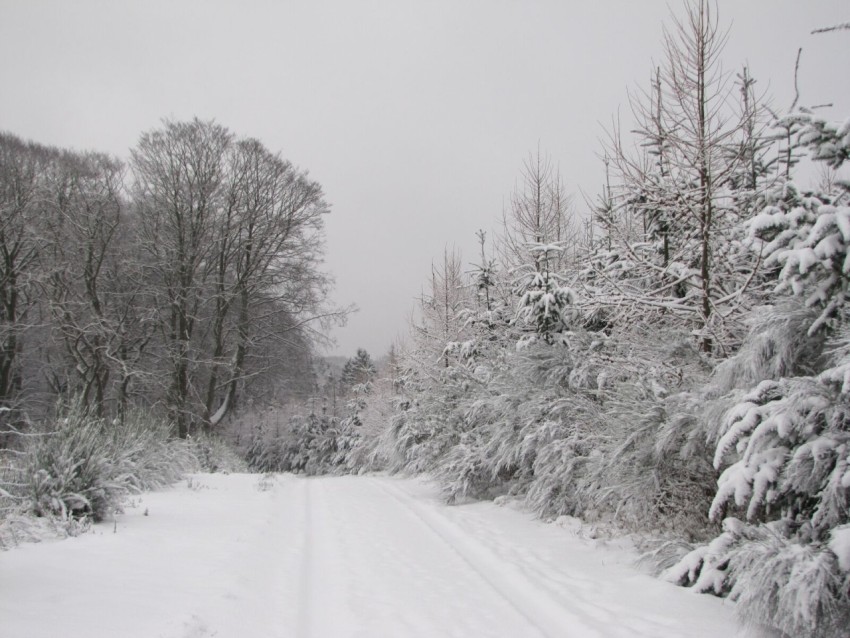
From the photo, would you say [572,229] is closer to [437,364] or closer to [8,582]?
[437,364]

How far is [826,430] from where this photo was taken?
340 centimetres

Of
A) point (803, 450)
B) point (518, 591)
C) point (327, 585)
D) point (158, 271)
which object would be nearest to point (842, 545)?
point (803, 450)

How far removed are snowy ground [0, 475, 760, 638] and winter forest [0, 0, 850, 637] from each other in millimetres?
508

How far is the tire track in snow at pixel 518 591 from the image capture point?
3906mm

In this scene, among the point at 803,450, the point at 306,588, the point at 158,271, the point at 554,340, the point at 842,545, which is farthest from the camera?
the point at 158,271

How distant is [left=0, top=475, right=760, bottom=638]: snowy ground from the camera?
364 centimetres

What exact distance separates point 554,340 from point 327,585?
557 cm

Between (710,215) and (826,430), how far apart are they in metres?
3.41

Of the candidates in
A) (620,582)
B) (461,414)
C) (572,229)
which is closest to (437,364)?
(461,414)

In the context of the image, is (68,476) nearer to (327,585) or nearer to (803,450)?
(327,585)

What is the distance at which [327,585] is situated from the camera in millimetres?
4836

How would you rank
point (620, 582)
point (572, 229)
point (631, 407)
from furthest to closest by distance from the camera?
1. point (572, 229)
2. point (631, 407)
3. point (620, 582)

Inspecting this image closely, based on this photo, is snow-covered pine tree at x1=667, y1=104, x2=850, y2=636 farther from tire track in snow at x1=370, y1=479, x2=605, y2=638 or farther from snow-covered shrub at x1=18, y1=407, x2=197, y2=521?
snow-covered shrub at x1=18, y1=407, x2=197, y2=521

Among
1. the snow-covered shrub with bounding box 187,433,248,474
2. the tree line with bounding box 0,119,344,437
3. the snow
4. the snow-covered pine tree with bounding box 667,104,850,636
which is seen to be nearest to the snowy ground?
the snow-covered pine tree with bounding box 667,104,850,636
